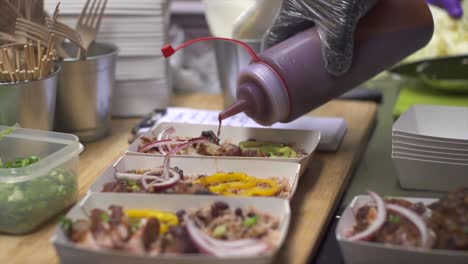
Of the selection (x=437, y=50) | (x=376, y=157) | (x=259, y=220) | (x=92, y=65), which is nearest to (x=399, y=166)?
(x=376, y=157)

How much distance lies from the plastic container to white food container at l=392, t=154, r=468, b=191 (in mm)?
506

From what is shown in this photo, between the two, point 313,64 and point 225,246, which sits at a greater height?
point 313,64

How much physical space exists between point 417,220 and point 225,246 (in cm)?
24

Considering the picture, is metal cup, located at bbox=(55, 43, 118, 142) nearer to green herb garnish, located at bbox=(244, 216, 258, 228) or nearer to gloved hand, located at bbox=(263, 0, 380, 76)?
gloved hand, located at bbox=(263, 0, 380, 76)

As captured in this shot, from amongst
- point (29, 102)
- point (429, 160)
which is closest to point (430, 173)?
point (429, 160)

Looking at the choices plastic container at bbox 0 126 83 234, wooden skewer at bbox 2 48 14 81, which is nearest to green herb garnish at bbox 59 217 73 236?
plastic container at bbox 0 126 83 234

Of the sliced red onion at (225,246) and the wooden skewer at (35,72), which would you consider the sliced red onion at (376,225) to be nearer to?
the sliced red onion at (225,246)

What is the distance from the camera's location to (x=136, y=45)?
58.8 inches

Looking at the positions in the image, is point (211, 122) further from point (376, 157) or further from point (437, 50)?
point (437, 50)

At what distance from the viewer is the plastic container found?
39.2 inches

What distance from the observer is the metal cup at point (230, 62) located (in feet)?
4.74

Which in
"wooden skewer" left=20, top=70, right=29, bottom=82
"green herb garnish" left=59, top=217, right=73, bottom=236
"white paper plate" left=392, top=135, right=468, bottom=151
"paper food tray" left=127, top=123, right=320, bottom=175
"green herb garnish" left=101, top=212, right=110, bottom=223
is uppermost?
"wooden skewer" left=20, top=70, right=29, bottom=82

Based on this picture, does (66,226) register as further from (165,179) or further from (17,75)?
(17,75)

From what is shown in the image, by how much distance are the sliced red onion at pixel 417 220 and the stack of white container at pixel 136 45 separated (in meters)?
0.72
